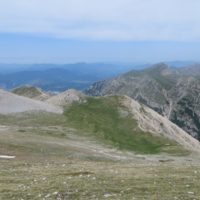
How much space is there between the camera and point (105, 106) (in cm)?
15075

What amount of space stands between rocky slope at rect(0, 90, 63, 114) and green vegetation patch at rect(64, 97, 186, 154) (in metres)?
5.61

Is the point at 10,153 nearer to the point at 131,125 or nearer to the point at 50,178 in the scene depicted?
the point at 50,178

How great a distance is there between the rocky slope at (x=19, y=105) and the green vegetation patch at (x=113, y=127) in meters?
5.61

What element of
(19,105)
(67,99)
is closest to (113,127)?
(19,105)

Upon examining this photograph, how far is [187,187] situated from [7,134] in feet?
215

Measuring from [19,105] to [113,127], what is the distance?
29.6 meters

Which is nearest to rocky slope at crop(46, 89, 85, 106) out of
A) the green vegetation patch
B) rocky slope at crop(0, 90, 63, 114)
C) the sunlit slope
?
the sunlit slope

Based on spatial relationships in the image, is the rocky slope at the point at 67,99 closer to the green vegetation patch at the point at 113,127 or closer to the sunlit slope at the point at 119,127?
the sunlit slope at the point at 119,127

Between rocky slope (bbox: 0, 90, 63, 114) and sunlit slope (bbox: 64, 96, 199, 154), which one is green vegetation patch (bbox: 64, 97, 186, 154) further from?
rocky slope (bbox: 0, 90, 63, 114)

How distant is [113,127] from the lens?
129 metres

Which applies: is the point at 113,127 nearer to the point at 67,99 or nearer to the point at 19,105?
the point at 19,105

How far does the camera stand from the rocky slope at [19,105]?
136 m

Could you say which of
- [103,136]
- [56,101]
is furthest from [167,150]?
[56,101]

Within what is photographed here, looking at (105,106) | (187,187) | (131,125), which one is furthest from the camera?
(105,106)
